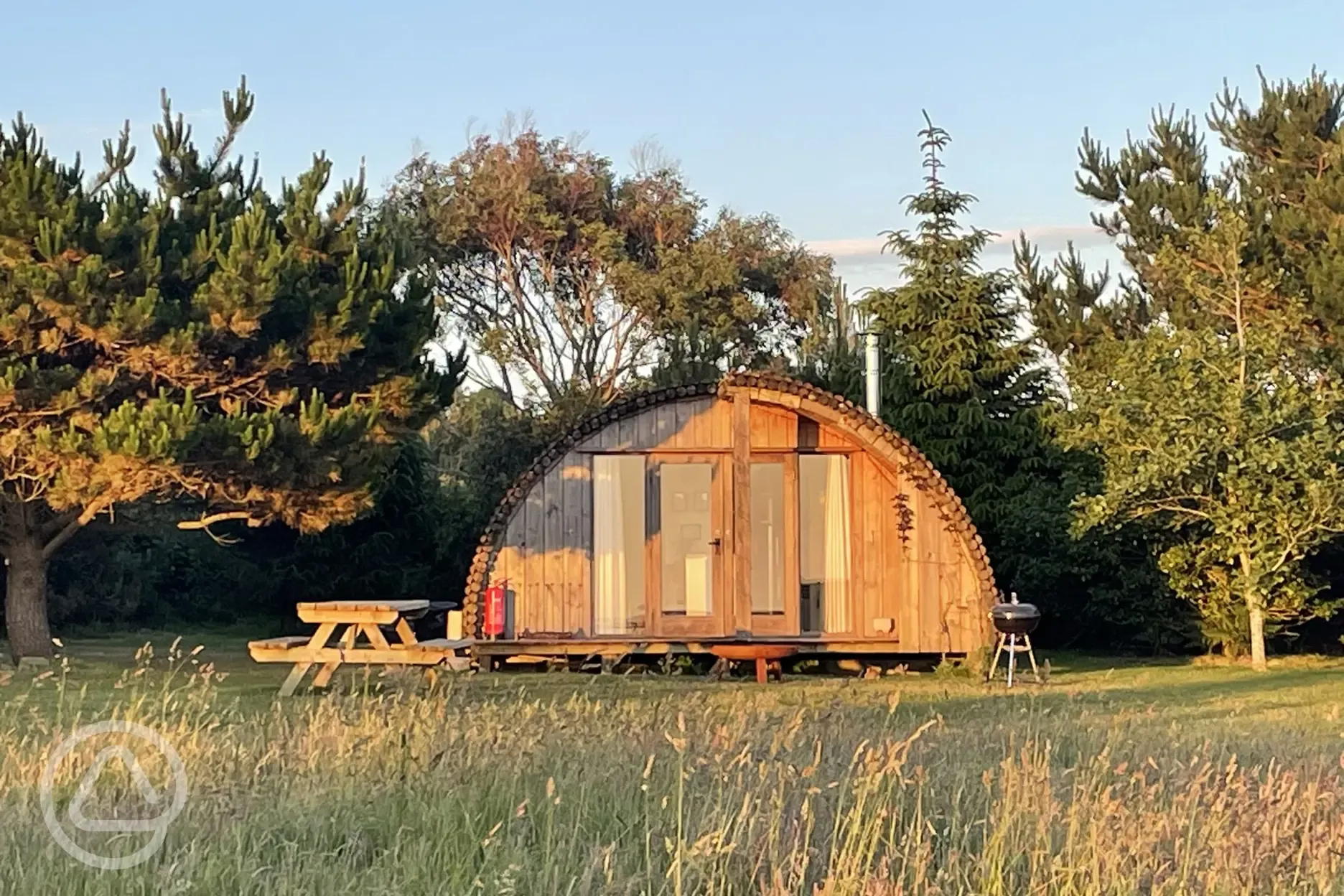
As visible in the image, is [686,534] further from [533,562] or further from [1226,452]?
[1226,452]

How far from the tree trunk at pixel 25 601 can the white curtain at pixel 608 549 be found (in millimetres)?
6154

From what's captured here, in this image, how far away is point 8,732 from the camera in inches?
215

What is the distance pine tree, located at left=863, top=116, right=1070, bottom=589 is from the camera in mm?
19094

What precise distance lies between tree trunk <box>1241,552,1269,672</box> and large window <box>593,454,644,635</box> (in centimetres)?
669

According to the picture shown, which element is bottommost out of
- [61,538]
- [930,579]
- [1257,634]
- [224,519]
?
[1257,634]

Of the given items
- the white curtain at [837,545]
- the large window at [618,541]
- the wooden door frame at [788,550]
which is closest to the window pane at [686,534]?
the large window at [618,541]

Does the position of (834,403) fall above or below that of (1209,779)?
above

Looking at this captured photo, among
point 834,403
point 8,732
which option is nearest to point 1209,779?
point 8,732

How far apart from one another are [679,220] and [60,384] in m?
18.8

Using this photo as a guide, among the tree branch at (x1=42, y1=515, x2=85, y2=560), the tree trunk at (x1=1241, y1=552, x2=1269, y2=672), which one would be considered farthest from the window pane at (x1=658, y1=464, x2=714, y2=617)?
the tree branch at (x1=42, y1=515, x2=85, y2=560)

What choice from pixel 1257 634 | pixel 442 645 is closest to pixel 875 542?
pixel 1257 634

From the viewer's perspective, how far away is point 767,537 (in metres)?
16.2

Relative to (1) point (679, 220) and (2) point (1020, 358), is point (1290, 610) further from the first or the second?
(1) point (679, 220)

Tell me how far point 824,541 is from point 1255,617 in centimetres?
493
